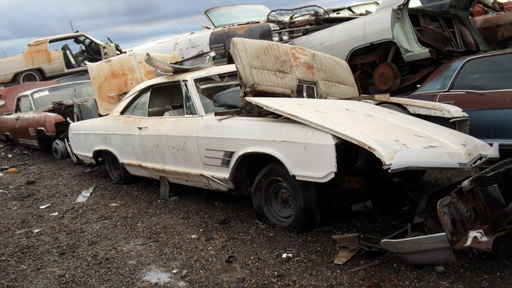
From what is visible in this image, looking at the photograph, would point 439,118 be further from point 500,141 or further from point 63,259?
point 63,259

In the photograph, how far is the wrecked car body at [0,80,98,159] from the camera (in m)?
8.30

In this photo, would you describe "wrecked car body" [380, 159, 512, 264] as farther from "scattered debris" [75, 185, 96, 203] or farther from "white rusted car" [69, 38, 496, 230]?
"scattered debris" [75, 185, 96, 203]

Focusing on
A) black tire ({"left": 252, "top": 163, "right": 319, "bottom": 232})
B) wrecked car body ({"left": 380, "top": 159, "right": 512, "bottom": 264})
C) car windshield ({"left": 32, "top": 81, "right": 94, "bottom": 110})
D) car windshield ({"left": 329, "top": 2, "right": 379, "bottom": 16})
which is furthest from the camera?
car windshield ({"left": 329, "top": 2, "right": 379, "bottom": 16})

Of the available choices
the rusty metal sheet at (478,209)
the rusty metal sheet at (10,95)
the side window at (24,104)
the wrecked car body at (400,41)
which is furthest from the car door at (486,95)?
the rusty metal sheet at (10,95)

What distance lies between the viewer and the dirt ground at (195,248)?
3.07 meters

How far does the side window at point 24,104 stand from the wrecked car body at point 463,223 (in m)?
8.42

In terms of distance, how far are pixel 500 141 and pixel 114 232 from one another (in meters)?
3.72

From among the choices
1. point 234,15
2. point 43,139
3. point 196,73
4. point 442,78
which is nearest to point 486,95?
point 442,78

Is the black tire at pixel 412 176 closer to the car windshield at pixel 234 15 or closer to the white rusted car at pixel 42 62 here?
the car windshield at pixel 234 15

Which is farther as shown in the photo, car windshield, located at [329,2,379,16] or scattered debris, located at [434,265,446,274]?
car windshield, located at [329,2,379,16]

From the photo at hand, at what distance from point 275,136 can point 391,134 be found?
34.4 inches

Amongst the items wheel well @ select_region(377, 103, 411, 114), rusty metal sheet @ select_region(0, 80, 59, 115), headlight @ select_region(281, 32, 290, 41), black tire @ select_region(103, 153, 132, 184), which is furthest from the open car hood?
rusty metal sheet @ select_region(0, 80, 59, 115)

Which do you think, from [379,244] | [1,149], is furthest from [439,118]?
[1,149]

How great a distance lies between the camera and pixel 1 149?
10.5 meters
